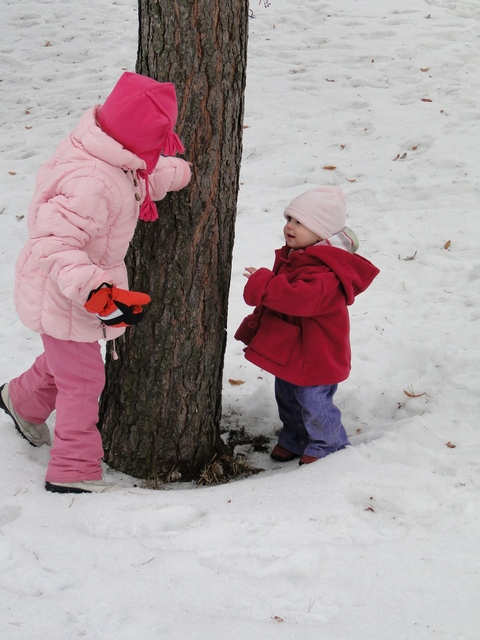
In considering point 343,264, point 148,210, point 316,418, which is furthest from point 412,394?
point 148,210

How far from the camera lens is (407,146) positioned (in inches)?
246

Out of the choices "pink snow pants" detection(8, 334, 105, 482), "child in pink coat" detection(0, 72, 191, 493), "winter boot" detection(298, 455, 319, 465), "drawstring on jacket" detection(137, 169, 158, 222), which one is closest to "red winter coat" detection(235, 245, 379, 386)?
"winter boot" detection(298, 455, 319, 465)

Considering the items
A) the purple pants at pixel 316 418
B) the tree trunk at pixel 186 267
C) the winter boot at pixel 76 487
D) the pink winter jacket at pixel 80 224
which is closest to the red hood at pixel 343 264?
the tree trunk at pixel 186 267

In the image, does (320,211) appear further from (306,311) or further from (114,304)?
(114,304)

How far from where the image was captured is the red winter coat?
2934 mm

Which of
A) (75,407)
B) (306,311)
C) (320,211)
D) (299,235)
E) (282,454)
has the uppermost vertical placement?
(320,211)

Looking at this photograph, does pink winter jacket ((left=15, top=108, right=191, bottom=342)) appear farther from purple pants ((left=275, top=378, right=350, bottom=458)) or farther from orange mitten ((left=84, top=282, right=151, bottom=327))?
purple pants ((left=275, top=378, right=350, bottom=458))

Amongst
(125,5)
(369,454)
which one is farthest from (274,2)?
(369,454)

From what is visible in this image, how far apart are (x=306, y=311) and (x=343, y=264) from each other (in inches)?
10.7

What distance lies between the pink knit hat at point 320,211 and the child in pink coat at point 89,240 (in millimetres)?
533

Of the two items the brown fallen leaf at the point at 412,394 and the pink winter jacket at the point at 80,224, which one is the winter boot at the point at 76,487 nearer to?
the pink winter jacket at the point at 80,224

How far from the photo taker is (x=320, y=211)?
9.86 feet

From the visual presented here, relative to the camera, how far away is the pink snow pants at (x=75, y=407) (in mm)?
2820

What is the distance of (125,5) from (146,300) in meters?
8.71
